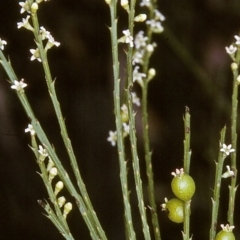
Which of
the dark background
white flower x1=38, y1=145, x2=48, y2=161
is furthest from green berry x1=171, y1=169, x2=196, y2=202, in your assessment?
the dark background

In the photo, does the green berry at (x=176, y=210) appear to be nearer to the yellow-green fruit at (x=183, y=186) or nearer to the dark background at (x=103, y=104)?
the yellow-green fruit at (x=183, y=186)

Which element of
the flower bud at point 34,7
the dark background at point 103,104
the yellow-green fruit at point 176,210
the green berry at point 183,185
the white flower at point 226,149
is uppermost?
the dark background at point 103,104

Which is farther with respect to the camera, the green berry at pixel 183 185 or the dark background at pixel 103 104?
the dark background at pixel 103 104

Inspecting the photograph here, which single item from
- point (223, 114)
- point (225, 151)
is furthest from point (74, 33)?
point (225, 151)

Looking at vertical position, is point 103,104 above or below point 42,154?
above

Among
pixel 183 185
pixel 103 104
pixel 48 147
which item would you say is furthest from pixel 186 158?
pixel 103 104

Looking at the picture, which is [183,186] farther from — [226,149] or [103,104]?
[103,104]

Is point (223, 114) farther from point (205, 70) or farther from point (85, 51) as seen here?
point (85, 51)

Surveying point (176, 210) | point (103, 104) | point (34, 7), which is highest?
point (103, 104)

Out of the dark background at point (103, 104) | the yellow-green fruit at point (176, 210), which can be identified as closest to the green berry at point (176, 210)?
the yellow-green fruit at point (176, 210)
